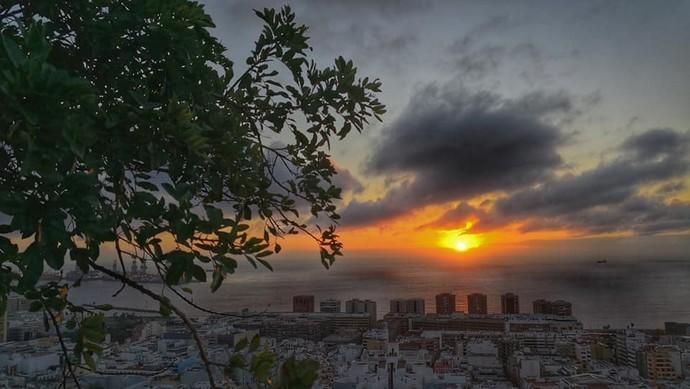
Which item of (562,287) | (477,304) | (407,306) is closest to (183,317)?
(407,306)

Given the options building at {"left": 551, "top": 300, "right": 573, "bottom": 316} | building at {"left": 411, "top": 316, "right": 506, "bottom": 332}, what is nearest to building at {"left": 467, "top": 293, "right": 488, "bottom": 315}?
building at {"left": 551, "top": 300, "right": 573, "bottom": 316}

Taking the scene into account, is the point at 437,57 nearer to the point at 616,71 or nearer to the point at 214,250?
the point at 616,71

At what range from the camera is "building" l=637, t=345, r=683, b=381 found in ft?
22.6

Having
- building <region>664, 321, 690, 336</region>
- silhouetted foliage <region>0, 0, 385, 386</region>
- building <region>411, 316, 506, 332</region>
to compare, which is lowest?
building <region>411, 316, 506, 332</region>

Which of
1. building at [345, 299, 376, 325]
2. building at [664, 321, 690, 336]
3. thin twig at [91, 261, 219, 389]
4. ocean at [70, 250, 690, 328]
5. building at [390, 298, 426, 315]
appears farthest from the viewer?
building at [390, 298, 426, 315]

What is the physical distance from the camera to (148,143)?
29.7 inches

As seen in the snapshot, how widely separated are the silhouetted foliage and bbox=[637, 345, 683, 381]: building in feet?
24.0

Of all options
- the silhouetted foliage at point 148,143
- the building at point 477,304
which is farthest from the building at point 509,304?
the silhouetted foliage at point 148,143

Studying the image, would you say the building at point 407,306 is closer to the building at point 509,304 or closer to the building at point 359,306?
the building at point 509,304

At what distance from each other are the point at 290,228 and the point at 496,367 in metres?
8.70

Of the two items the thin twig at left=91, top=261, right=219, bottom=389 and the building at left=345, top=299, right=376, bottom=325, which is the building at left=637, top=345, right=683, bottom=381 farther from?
the thin twig at left=91, top=261, right=219, bottom=389

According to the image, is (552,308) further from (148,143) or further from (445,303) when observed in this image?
Result: (148,143)

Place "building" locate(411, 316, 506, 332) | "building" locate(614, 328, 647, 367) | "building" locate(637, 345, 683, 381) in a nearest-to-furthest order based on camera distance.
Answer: "building" locate(637, 345, 683, 381), "building" locate(614, 328, 647, 367), "building" locate(411, 316, 506, 332)

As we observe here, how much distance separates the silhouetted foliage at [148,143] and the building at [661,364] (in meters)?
7.32
